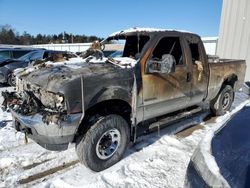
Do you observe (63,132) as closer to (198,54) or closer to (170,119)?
(170,119)

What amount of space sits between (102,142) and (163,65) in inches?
60.3

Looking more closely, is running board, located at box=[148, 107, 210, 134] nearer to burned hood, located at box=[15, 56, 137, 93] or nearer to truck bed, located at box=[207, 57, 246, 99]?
truck bed, located at box=[207, 57, 246, 99]

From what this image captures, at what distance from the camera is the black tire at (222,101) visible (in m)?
6.38

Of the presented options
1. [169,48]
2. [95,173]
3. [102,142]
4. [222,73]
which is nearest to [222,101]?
[222,73]

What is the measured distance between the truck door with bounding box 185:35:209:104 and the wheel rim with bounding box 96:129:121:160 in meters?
2.16

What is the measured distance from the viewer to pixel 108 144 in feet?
12.3

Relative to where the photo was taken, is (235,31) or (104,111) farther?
(235,31)

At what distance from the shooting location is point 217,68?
19.1 feet

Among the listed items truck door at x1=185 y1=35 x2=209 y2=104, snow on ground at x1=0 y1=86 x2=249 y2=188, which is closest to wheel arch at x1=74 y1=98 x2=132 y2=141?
snow on ground at x1=0 y1=86 x2=249 y2=188

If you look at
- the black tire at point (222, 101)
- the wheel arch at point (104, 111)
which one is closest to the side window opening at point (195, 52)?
the black tire at point (222, 101)

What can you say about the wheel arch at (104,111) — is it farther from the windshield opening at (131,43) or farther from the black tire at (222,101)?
the black tire at (222,101)

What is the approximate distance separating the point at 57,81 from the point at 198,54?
133 inches

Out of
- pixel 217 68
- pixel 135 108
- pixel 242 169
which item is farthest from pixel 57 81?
pixel 217 68

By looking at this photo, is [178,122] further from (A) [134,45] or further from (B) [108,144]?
(B) [108,144]
